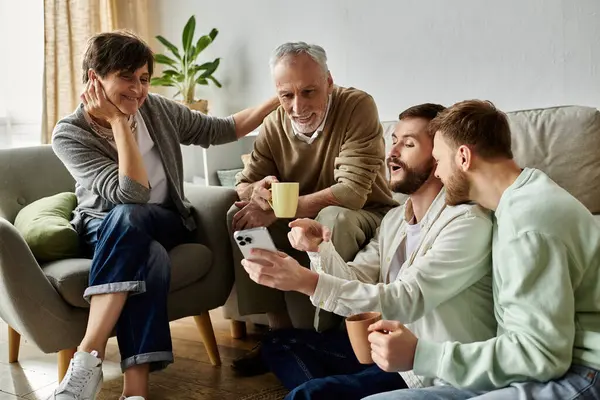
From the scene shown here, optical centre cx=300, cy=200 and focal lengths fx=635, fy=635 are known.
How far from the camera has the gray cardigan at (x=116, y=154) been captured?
80.0 inches

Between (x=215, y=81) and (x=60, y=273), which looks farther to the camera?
(x=215, y=81)

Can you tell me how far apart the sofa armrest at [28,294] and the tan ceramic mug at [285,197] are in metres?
0.74

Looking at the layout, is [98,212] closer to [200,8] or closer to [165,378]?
[165,378]

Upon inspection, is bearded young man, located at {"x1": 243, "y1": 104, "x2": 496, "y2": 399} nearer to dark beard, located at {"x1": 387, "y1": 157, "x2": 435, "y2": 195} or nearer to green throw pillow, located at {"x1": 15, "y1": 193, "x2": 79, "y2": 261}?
dark beard, located at {"x1": 387, "y1": 157, "x2": 435, "y2": 195}

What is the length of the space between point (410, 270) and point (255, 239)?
35 cm

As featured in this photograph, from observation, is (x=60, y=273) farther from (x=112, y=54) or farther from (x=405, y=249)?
(x=405, y=249)

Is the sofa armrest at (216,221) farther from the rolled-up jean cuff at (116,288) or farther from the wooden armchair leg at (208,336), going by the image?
the rolled-up jean cuff at (116,288)

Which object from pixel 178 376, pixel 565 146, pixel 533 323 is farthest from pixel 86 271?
pixel 565 146

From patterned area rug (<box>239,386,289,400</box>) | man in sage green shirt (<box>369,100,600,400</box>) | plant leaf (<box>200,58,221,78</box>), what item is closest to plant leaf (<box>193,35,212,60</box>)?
plant leaf (<box>200,58,221,78</box>)

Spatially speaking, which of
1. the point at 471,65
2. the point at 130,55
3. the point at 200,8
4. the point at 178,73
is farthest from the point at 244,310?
the point at 200,8

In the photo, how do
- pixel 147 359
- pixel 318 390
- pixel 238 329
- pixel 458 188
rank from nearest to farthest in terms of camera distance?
1. pixel 458 188
2. pixel 318 390
3. pixel 147 359
4. pixel 238 329

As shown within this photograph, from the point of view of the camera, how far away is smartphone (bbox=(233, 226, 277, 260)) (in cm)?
133

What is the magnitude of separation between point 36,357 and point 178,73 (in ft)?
6.02

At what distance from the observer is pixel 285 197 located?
1766 mm
